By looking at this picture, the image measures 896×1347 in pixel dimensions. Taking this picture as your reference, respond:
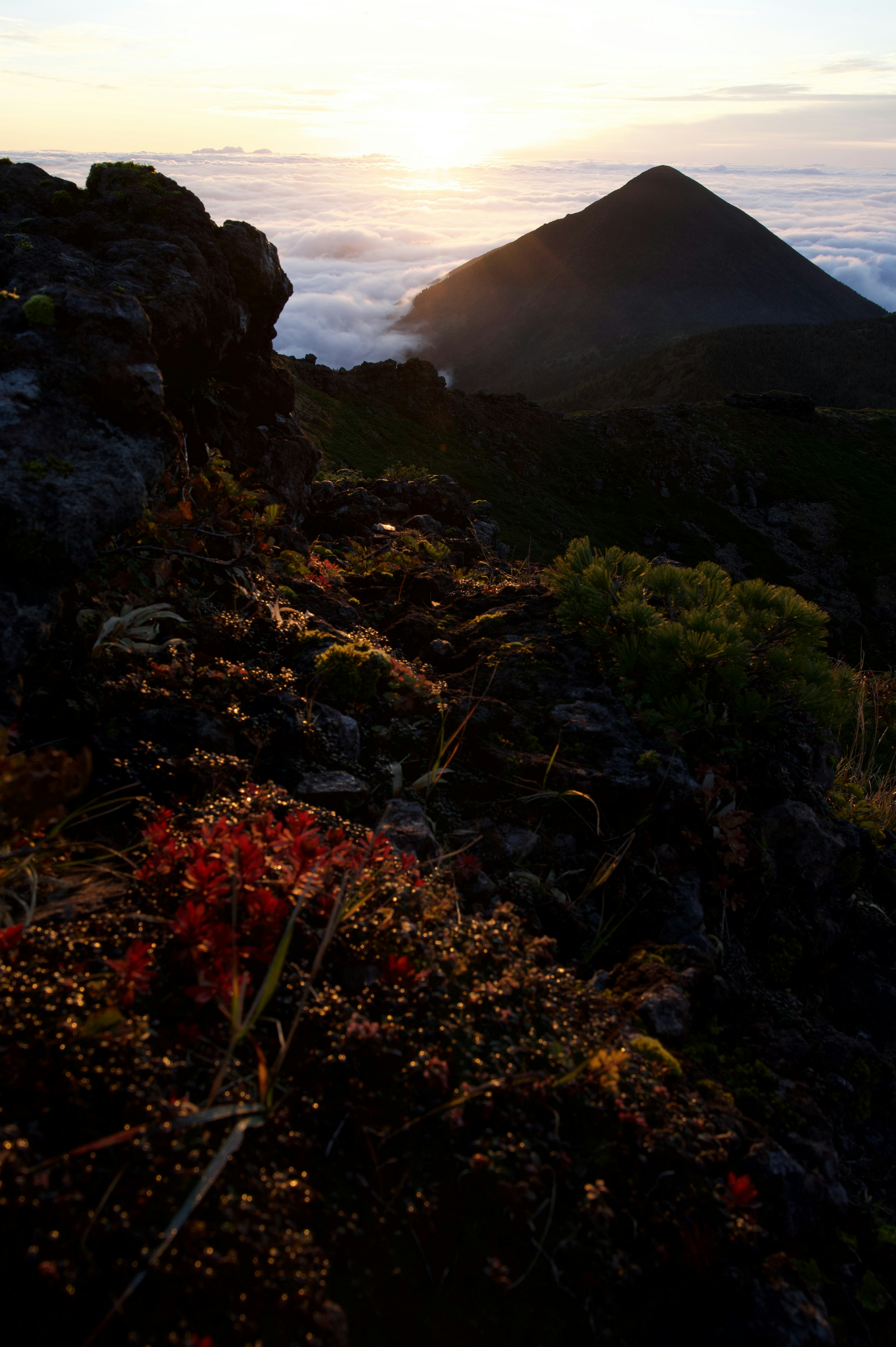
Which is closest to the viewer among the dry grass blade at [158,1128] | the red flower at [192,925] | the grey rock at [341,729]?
the dry grass blade at [158,1128]

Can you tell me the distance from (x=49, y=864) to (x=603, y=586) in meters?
5.03

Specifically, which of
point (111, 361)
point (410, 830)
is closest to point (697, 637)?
point (410, 830)

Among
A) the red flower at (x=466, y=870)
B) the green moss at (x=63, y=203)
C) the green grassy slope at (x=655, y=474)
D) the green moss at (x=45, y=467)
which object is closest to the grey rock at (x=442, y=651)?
the red flower at (x=466, y=870)

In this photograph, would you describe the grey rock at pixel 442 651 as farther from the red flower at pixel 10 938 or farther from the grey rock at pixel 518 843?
the red flower at pixel 10 938

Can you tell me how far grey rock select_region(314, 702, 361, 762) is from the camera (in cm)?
444

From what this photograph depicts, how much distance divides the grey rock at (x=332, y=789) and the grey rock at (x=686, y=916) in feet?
6.57

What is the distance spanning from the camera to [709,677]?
210 inches

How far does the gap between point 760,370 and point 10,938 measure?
135 meters

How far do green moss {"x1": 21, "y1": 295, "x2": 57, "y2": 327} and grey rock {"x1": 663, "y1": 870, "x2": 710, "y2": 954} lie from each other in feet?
19.1

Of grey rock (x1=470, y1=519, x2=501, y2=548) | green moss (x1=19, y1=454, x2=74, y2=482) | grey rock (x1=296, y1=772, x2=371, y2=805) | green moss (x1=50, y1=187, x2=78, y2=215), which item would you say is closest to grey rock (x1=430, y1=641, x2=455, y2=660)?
grey rock (x1=296, y1=772, x2=371, y2=805)

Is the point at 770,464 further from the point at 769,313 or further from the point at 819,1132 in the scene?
the point at 769,313

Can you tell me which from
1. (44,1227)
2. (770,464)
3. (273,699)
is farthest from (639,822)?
(770,464)

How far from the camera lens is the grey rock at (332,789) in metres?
3.93

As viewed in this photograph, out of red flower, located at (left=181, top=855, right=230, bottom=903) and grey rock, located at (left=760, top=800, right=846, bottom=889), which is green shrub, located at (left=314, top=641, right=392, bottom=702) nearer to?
red flower, located at (left=181, top=855, right=230, bottom=903)
